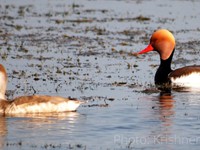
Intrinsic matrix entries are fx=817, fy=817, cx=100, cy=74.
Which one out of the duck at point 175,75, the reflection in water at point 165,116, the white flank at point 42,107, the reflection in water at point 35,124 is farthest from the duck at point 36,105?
the duck at point 175,75

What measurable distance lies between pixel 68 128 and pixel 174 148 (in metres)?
2.03

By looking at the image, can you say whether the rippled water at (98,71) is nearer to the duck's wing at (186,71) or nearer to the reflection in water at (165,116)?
the reflection in water at (165,116)

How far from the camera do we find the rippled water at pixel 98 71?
474 inches

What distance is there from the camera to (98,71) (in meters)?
18.5

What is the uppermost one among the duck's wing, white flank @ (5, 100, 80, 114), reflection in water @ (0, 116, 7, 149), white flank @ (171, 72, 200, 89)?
the duck's wing

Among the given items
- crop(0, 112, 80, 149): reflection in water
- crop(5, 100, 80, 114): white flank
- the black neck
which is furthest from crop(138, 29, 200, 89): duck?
crop(0, 112, 80, 149): reflection in water

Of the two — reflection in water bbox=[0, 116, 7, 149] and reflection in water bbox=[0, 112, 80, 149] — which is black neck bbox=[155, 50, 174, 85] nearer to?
reflection in water bbox=[0, 112, 80, 149]

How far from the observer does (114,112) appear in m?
14.0

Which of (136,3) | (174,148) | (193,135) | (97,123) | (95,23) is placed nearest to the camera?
(174,148)

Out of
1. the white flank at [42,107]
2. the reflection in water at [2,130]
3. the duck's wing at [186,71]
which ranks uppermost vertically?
the duck's wing at [186,71]

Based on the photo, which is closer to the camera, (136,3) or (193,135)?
(193,135)

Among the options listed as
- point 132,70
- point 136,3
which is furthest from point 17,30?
point 136,3

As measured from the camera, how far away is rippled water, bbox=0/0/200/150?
39.5ft

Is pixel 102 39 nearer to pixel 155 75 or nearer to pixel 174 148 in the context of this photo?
pixel 155 75
